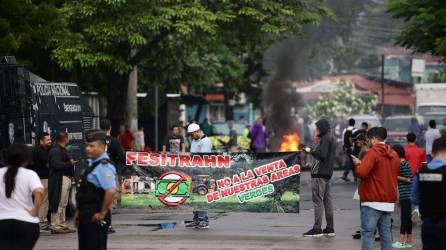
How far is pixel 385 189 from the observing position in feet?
39.2

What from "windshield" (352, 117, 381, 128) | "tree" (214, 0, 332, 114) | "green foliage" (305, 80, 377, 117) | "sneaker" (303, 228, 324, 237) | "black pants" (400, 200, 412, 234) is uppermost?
"tree" (214, 0, 332, 114)

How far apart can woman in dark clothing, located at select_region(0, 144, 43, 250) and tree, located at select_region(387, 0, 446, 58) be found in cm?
1221

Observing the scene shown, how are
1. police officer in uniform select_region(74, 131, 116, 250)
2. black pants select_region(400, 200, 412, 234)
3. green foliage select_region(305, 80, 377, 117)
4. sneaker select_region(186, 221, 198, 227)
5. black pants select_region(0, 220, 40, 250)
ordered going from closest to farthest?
black pants select_region(0, 220, 40, 250), police officer in uniform select_region(74, 131, 116, 250), black pants select_region(400, 200, 412, 234), sneaker select_region(186, 221, 198, 227), green foliage select_region(305, 80, 377, 117)

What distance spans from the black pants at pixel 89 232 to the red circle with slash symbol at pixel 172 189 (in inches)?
286

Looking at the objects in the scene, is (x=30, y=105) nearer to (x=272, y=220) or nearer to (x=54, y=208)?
(x=54, y=208)

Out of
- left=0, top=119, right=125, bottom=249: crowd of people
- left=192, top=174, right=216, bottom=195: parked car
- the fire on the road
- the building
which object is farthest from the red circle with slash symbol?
the building

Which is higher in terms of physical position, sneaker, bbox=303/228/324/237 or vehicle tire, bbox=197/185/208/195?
vehicle tire, bbox=197/185/208/195

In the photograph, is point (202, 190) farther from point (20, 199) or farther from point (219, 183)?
point (20, 199)

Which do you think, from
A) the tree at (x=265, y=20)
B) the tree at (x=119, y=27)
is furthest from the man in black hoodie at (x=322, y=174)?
the tree at (x=265, y=20)

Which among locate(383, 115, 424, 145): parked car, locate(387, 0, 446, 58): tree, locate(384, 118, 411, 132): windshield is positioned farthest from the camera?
locate(384, 118, 411, 132): windshield

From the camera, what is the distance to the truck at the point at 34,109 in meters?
17.9

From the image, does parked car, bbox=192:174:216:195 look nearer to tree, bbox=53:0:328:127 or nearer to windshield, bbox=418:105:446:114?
tree, bbox=53:0:328:127

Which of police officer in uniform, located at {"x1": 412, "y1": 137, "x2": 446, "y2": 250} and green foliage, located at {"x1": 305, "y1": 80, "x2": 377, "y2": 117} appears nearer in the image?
police officer in uniform, located at {"x1": 412, "y1": 137, "x2": 446, "y2": 250}

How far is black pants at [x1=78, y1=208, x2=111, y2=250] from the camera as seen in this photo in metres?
10.1
